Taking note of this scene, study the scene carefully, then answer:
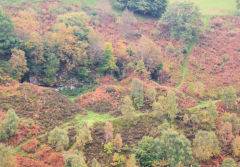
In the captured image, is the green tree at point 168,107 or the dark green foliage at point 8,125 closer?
the dark green foliage at point 8,125

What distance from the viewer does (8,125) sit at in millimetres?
32750

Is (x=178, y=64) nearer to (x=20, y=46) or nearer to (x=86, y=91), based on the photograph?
(x=86, y=91)

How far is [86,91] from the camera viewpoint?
48594 mm

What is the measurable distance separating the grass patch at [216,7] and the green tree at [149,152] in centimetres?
5198

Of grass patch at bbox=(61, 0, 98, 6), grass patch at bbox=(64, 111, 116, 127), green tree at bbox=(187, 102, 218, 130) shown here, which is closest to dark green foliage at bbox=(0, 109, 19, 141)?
grass patch at bbox=(64, 111, 116, 127)

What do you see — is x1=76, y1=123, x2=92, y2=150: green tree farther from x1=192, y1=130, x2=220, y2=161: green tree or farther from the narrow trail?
the narrow trail

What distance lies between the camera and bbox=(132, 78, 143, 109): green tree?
140 feet

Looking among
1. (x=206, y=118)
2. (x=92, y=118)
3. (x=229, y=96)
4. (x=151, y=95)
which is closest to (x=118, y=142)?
(x=92, y=118)

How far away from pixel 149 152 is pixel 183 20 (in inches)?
1465

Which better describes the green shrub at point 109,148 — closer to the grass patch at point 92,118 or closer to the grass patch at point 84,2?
the grass patch at point 92,118

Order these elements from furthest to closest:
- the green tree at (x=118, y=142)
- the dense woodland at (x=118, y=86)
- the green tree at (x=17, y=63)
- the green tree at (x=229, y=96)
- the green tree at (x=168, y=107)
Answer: the green tree at (x=17, y=63) → the green tree at (x=229, y=96) → the green tree at (x=168, y=107) → the green tree at (x=118, y=142) → the dense woodland at (x=118, y=86)

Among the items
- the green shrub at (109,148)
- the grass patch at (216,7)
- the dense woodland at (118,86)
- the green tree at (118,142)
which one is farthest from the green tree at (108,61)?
the grass patch at (216,7)

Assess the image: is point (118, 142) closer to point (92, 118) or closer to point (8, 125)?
point (92, 118)

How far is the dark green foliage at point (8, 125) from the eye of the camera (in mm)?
32344
